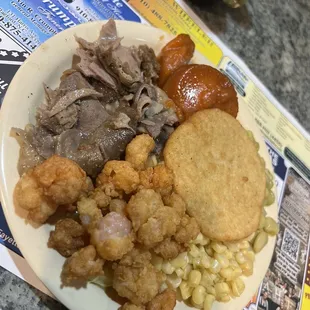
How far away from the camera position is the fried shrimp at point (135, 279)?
887mm

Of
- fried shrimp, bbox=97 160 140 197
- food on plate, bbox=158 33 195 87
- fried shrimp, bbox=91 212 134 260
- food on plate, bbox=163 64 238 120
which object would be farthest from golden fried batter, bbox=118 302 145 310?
food on plate, bbox=158 33 195 87

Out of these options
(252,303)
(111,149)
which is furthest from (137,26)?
(252,303)

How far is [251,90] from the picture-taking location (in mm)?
1652

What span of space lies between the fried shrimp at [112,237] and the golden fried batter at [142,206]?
2 cm

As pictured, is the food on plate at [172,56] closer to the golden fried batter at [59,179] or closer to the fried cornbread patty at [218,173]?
the fried cornbread patty at [218,173]

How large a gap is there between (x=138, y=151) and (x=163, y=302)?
323 mm

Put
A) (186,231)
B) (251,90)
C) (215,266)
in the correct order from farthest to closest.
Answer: (251,90) → (215,266) → (186,231)

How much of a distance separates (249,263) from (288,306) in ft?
1.35

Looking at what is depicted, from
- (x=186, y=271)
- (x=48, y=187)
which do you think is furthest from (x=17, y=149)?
(x=186, y=271)

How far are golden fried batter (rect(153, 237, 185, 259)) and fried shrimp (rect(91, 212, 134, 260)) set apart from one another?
78mm

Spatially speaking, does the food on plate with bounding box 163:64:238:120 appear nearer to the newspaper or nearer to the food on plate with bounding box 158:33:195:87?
the food on plate with bounding box 158:33:195:87

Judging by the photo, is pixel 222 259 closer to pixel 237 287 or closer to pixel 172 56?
pixel 237 287

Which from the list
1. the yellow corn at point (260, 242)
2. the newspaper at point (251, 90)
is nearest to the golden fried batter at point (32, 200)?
the newspaper at point (251, 90)

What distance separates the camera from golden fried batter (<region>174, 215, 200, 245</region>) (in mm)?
953
